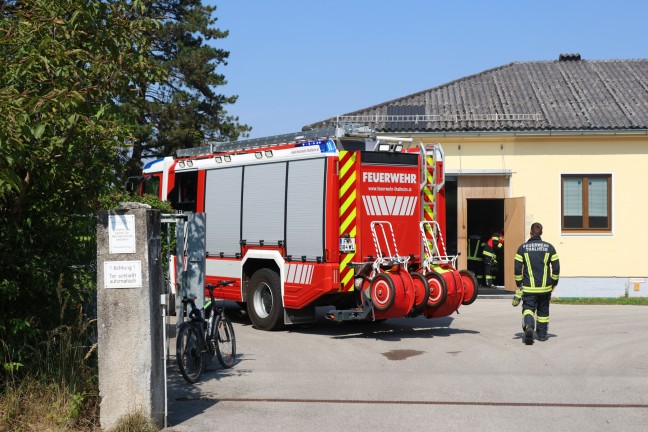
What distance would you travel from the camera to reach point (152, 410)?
750cm

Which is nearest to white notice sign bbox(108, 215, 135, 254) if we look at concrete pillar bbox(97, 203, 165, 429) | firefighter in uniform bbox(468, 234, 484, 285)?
concrete pillar bbox(97, 203, 165, 429)

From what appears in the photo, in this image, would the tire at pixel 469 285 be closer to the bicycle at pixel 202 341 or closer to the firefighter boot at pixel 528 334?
the firefighter boot at pixel 528 334

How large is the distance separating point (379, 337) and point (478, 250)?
1003cm

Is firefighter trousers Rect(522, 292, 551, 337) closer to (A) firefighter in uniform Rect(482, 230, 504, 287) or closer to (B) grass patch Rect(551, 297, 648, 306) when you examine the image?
(B) grass patch Rect(551, 297, 648, 306)

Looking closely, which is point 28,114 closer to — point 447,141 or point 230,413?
point 230,413

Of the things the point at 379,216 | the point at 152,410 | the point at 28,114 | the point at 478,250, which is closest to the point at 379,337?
the point at 379,216

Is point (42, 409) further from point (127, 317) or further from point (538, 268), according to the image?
point (538, 268)

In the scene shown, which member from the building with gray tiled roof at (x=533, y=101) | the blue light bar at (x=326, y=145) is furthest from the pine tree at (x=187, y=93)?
the blue light bar at (x=326, y=145)

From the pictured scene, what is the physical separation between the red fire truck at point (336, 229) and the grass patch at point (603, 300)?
628cm

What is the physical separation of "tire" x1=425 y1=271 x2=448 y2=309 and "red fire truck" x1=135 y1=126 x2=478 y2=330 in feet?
0.05

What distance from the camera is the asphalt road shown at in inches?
320

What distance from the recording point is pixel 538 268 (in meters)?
12.9

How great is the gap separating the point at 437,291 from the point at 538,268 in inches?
59.3

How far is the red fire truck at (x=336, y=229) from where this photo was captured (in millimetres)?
13273
